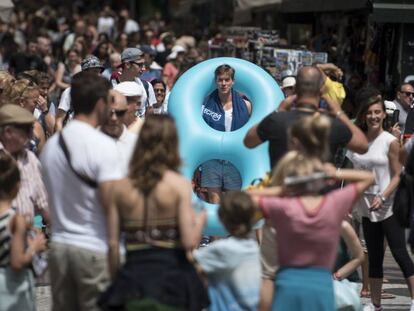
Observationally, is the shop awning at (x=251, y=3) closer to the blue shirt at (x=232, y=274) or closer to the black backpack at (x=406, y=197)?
the black backpack at (x=406, y=197)

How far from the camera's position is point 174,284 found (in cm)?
637

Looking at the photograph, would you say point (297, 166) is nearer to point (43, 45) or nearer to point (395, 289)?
point (395, 289)

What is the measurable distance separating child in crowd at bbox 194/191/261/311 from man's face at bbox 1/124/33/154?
1.49 metres

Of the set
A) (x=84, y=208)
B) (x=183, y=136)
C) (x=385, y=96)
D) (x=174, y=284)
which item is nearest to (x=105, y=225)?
(x=84, y=208)

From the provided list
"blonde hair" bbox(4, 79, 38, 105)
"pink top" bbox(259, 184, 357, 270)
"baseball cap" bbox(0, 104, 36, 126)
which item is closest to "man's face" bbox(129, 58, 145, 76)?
"blonde hair" bbox(4, 79, 38, 105)

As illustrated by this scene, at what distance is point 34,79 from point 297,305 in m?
5.94

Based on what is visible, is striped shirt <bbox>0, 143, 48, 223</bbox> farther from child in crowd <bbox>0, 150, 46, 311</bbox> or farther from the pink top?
the pink top

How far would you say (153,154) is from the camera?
643 centimetres

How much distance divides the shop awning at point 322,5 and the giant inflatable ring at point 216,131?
5.20 meters

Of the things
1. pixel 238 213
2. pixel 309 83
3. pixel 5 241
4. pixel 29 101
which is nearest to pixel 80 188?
pixel 5 241

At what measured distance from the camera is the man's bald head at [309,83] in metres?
7.55

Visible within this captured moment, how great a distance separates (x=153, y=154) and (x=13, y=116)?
1481 millimetres

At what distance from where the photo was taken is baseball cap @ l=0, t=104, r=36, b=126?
755cm

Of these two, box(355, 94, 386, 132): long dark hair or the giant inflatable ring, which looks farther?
the giant inflatable ring
